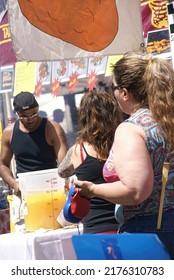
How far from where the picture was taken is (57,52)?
3.96m

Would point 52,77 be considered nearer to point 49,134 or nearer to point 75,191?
point 49,134

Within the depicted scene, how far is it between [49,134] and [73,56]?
4.40 ft

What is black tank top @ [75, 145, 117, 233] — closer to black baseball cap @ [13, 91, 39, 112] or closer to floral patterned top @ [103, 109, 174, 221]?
floral patterned top @ [103, 109, 174, 221]

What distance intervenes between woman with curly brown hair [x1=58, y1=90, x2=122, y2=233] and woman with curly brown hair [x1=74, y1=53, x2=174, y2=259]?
748mm

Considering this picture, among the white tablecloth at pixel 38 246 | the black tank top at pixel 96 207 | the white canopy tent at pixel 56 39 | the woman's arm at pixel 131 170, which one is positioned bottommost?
the white tablecloth at pixel 38 246

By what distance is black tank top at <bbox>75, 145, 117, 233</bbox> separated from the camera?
3340mm

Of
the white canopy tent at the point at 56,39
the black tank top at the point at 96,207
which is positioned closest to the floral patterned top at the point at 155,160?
the black tank top at the point at 96,207

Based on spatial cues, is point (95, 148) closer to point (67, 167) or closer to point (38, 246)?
point (67, 167)

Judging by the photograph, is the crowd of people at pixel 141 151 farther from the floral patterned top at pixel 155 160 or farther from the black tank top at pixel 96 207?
the black tank top at pixel 96 207

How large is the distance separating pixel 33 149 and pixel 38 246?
140cm

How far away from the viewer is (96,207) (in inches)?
133

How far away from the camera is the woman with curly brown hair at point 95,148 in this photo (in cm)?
336

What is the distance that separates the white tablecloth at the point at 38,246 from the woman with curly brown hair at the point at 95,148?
2.04 ft
